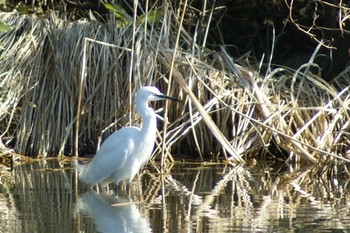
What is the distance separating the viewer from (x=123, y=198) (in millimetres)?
8008

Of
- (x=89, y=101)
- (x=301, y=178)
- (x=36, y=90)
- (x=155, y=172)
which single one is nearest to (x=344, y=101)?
(x=301, y=178)

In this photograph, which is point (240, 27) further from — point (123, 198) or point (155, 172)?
point (123, 198)

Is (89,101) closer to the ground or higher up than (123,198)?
higher up

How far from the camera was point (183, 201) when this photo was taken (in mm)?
7516

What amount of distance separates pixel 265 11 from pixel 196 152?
10.9 ft

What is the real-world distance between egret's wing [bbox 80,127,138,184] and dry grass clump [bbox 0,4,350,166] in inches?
54.7

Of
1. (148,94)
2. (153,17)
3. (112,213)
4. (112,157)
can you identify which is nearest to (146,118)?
(148,94)

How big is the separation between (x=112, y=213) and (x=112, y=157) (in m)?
1.51

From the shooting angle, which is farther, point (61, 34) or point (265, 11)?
point (265, 11)

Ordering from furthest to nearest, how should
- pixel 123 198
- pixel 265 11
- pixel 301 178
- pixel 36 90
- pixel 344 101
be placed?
pixel 265 11 < pixel 36 90 < pixel 344 101 < pixel 301 178 < pixel 123 198

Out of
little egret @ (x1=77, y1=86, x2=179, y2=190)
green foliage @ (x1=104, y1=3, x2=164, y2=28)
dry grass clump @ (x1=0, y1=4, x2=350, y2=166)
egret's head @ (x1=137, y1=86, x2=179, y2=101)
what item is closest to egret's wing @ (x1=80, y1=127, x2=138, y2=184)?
little egret @ (x1=77, y1=86, x2=179, y2=190)

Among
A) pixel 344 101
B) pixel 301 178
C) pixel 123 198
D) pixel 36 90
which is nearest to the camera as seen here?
pixel 123 198

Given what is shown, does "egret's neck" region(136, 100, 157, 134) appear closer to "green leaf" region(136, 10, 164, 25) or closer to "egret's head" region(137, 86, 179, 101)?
"egret's head" region(137, 86, 179, 101)

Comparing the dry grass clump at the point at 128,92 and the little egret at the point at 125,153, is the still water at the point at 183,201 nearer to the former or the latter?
the little egret at the point at 125,153
